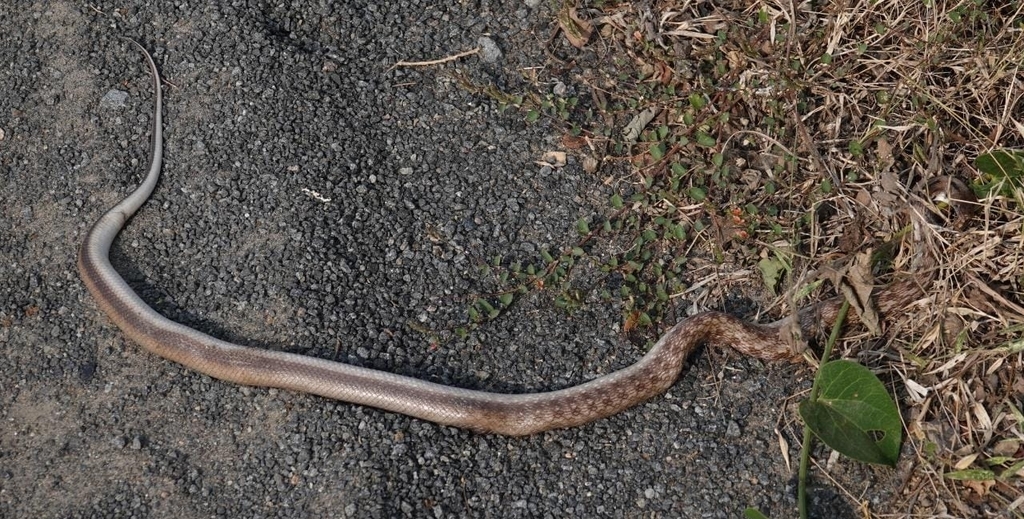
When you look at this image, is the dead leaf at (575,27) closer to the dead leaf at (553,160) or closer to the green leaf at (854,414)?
the dead leaf at (553,160)

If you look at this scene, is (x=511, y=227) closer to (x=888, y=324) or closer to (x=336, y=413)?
(x=336, y=413)

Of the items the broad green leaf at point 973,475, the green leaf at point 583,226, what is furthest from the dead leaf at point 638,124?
the broad green leaf at point 973,475

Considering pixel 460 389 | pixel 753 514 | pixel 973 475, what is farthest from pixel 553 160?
pixel 973 475

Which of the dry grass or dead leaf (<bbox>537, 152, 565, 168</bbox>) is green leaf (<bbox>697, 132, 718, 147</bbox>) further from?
dead leaf (<bbox>537, 152, 565, 168</bbox>)

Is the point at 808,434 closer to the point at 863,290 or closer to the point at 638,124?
the point at 863,290

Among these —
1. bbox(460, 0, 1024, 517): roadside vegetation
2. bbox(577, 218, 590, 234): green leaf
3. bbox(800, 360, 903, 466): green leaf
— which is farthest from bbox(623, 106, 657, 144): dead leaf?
bbox(800, 360, 903, 466): green leaf

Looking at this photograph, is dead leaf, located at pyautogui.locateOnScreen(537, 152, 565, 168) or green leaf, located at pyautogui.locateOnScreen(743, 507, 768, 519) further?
dead leaf, located at pyautogui.locateOnScreen(537, 152, 565, 168)
